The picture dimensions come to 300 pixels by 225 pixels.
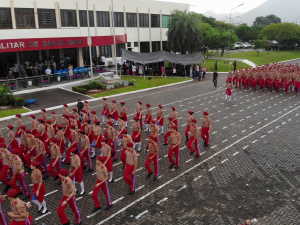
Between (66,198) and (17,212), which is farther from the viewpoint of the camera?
(66,198)

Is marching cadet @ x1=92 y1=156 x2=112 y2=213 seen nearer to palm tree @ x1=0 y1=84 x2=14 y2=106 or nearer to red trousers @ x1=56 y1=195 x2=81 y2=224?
red trousers @ x1=56 y1=195 x2=81 y2=224

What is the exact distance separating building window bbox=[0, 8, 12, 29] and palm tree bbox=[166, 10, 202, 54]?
20.0m

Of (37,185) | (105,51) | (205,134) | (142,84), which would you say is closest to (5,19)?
(105,51)

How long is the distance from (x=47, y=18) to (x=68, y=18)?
111 inches

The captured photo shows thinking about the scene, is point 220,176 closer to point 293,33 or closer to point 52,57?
point 52,57

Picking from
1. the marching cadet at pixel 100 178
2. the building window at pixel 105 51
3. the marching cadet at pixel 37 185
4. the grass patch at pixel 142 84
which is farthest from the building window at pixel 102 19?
the marching cadet at pixel 100 178

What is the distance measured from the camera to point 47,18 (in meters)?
31.1

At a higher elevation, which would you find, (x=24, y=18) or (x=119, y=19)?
(x=119, y=19)

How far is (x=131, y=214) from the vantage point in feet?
27.0

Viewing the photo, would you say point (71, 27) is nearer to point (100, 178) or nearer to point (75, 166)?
point (75, 166)

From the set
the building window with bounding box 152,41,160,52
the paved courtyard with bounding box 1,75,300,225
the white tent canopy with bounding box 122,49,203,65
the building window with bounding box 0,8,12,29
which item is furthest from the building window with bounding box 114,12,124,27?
the paved courtyard with bounding box 1,75,300,225

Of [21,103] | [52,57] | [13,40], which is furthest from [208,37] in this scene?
[21,103]

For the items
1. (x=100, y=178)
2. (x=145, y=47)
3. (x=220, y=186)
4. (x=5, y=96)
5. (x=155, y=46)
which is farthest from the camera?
(x=155, y=46)

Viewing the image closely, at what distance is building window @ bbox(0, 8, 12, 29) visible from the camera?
2745 centimetres
